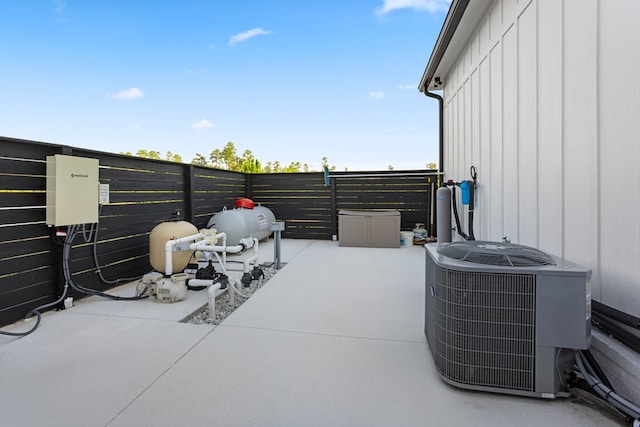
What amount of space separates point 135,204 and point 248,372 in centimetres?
287

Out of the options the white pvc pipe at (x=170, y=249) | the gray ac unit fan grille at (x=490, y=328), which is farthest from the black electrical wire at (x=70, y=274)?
the gray ac unit fan grille at (x=490, y=328)

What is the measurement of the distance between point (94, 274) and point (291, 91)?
604 cm

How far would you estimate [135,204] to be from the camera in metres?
3.73

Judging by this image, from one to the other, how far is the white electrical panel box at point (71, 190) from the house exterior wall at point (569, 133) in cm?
370

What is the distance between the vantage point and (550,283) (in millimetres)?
1396

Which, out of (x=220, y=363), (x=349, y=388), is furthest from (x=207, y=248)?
(x=349, y=388)

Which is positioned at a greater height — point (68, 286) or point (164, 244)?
point (164, 244)

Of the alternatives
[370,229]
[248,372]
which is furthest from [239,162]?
[248,372]

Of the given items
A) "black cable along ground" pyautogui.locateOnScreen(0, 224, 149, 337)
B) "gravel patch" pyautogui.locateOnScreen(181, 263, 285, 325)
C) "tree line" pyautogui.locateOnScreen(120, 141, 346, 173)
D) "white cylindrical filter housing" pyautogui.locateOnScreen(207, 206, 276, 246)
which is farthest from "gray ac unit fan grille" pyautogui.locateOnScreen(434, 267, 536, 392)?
"tree line" pyautogui.locateOnScreen(120, 141, 346, 173)

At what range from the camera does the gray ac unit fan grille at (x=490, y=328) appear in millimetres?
1440

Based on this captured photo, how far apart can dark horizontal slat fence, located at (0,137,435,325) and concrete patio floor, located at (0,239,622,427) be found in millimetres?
392

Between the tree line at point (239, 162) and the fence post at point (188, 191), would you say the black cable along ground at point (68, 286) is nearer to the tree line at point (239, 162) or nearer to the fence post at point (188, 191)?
the fence post at point (188, 191)

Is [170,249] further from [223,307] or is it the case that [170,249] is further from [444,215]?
[444,215]

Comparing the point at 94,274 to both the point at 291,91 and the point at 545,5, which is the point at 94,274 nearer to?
the point at 545,5
